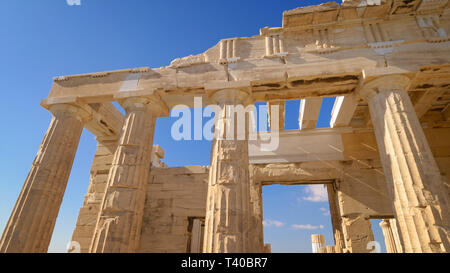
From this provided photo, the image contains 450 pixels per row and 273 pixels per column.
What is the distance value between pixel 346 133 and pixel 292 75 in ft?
14.8

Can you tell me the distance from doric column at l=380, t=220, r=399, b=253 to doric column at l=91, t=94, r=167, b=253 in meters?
12.7

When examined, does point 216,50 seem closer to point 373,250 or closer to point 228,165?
point 228,165

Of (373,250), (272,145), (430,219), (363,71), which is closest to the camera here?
(430,219)

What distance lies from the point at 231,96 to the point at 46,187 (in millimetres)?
5883

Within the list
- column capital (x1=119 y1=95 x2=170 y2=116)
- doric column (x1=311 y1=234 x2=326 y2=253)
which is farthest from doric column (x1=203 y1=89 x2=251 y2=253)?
doric column (x1=311 y1=234 x2=326 y2=253)

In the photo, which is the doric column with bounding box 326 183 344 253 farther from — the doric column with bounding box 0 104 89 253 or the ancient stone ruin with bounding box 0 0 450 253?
the doric column with bounding box 0 104 89 253

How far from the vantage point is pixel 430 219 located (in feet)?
17.1

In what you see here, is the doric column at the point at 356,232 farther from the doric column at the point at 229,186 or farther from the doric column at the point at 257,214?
the doric column at the point at 229,186

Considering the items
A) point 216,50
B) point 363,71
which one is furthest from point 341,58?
point 216,50

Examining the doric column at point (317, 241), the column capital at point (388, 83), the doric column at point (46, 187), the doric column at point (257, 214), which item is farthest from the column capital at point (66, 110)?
the doric column at point (317, 241)

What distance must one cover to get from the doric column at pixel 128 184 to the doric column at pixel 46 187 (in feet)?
6.44

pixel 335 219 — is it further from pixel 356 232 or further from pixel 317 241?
pixel 317 241

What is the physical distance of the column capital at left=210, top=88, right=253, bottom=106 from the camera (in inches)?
291

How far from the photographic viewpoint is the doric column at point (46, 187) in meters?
6.74
